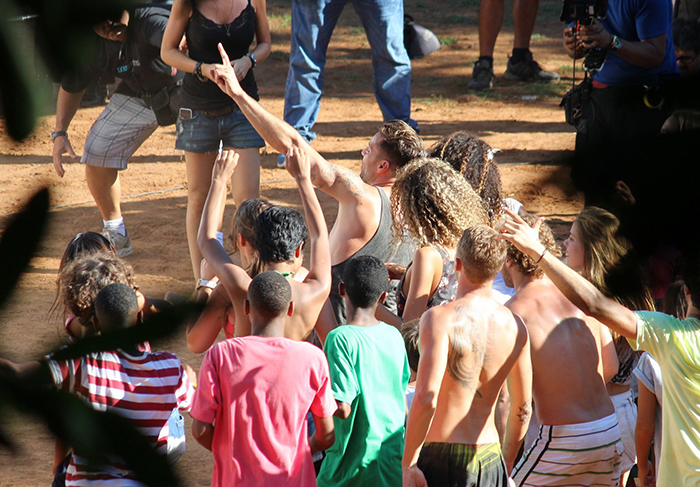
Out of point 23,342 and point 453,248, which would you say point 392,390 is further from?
point 23,342

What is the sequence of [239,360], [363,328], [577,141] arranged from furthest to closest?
[363,328] < [239,360] < [577,141]

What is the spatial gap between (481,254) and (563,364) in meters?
0.55

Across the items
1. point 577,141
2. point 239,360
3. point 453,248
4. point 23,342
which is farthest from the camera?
point 453,248

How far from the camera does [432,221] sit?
3189mm

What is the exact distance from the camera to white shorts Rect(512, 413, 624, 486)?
2.77m

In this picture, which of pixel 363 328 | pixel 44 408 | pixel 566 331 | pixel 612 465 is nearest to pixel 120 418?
pixel 44 408

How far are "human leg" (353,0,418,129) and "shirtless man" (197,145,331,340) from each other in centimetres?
438

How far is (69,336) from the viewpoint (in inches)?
22.9

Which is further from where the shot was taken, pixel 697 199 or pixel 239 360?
pixel 239 360

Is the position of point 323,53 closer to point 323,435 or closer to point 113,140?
point 113,140

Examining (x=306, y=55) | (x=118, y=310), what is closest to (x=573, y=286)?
(x=118, y=310)

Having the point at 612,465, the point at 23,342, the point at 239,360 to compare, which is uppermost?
the point at 23,342

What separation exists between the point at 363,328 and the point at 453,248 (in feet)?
2.24

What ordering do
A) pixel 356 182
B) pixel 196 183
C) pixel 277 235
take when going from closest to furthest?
pixel 277 235 < pixel 356 182 < pixel 196 183
